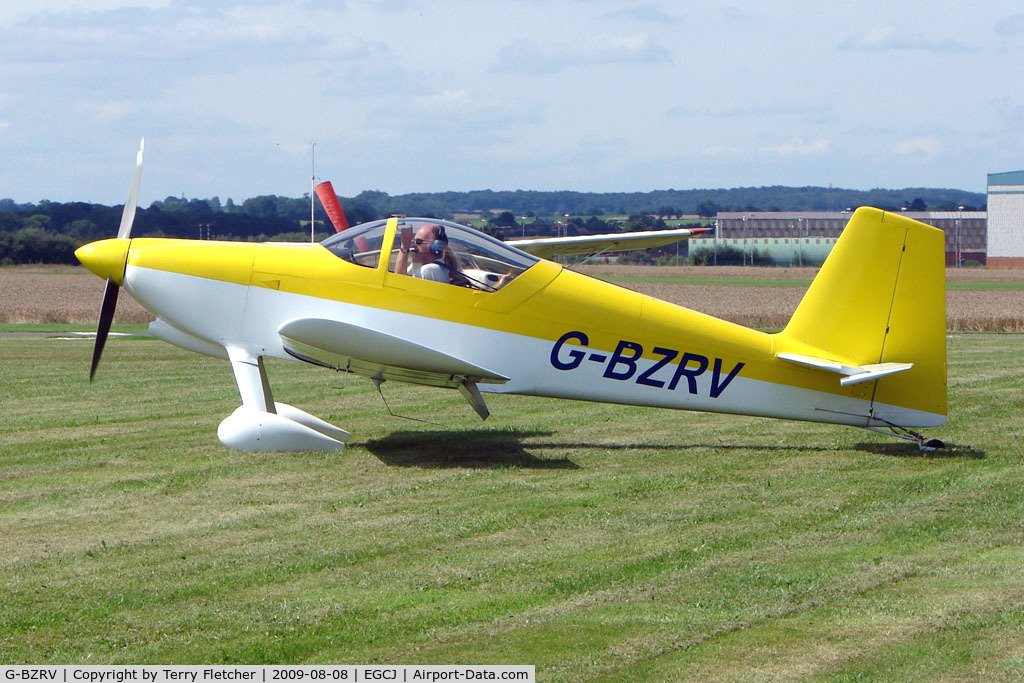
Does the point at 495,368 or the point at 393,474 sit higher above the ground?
the point at 495,368

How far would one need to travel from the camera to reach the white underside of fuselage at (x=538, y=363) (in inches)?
373

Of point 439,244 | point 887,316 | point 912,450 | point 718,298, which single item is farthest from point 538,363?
point 718,298

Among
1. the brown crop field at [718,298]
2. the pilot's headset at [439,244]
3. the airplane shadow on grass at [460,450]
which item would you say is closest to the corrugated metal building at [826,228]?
the brown crop field at [718,298]

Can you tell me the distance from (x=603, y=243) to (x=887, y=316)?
775 cm

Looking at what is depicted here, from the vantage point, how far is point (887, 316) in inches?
365

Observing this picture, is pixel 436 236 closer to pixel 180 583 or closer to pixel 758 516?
pixel 758 516

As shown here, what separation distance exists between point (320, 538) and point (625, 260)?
91.6 metres

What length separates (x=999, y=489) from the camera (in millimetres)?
7910

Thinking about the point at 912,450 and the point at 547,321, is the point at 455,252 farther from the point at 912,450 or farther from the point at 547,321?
the point at 912,450

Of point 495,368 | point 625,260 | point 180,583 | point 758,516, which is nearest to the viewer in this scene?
point 180,583

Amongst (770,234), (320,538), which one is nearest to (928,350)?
(320,538)

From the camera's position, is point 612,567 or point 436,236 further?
point 436,236

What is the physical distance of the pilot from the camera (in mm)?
9383

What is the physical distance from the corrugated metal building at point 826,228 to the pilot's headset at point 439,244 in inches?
4028
